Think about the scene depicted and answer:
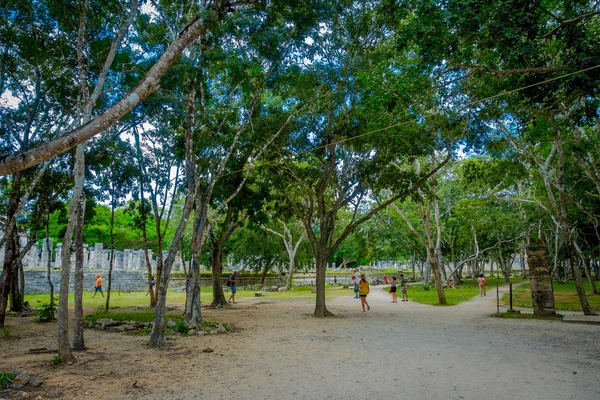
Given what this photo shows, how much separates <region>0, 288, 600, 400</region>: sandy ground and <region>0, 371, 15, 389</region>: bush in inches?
16.9

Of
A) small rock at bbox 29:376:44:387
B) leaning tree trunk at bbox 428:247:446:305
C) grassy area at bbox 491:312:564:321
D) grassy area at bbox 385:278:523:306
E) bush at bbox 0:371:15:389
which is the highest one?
leaning tree trunk at bbox 428:247:446:305

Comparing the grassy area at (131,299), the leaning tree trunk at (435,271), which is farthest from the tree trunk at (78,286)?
the leaning tree trunk at (435,271)

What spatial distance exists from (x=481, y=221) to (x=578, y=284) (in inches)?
534

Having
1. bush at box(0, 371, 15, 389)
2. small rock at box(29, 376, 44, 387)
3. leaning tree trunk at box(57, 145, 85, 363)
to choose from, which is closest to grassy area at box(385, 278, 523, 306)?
leaning tree trunk at box(57, 145, 85, 363)

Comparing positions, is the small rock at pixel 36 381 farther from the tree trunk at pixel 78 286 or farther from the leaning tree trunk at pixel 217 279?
the leaning tree trunk at pixel 217 279

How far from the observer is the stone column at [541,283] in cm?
1339

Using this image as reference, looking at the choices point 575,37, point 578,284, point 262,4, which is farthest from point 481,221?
point 262,4

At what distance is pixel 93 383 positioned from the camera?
18.4 ft

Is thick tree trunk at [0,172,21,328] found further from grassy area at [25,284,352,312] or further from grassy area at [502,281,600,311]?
grassy area at [502,281,600,311]

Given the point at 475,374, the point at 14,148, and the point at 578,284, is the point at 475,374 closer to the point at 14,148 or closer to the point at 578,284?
the point at 578,284

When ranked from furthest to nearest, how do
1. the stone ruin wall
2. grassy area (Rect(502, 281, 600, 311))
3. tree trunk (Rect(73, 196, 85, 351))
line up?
the stone ruin wall < grassy area (Rect(502, 281, 600, 311)) < tree trunk (Rect(73, 196, 85, 351))

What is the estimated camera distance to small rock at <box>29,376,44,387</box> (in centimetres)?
536

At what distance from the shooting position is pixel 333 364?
22.4 ft

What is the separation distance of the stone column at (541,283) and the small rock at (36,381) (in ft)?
45.8
